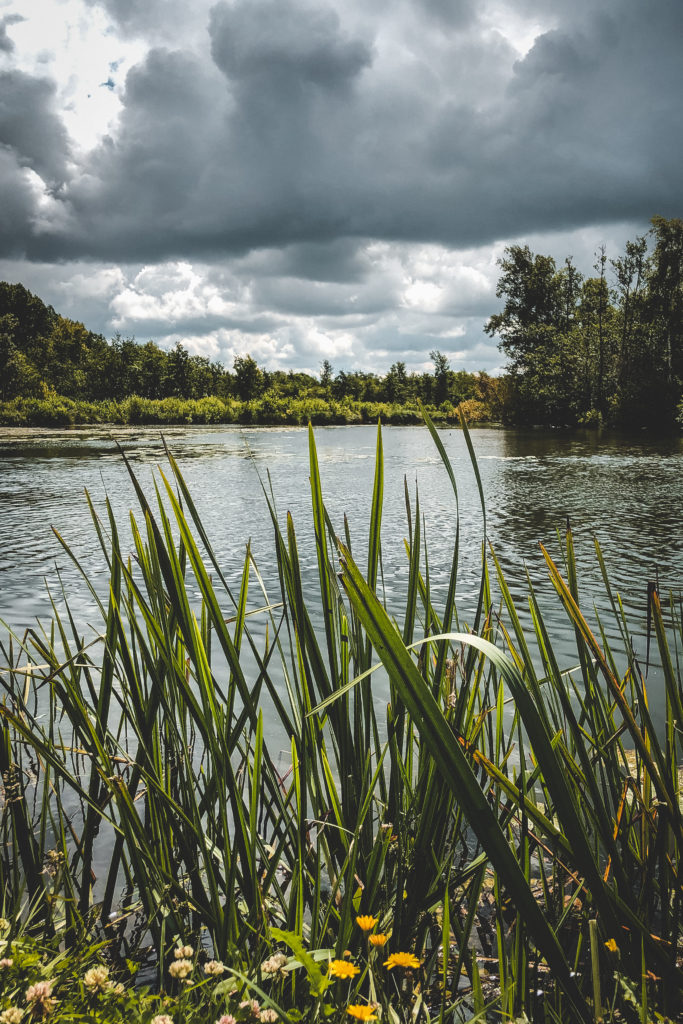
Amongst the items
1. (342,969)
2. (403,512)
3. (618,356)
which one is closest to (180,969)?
(342,969)

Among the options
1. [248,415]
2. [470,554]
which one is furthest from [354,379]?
[470,554]

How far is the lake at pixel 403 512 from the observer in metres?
5.08

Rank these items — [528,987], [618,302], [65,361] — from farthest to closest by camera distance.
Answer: [65,361]
[618,302]
[528,987]

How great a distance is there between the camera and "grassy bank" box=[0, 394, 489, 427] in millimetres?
37469

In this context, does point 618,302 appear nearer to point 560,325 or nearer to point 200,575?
point 560,325

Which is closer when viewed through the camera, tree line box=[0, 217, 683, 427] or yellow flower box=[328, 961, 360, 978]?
yellow flower box=[328, 961, 360, 978]

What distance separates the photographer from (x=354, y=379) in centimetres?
5194

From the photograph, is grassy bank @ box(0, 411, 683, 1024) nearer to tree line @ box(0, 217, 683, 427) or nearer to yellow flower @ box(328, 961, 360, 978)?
yellow flower @ box(328, 961, 360, 978)

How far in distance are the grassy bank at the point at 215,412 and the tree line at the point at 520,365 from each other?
669 mm

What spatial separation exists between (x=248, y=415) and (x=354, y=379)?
44.6ft

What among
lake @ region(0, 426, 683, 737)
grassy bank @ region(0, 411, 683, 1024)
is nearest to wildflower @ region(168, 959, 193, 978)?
grassy bank @ region(0, 411, 683, 1024)

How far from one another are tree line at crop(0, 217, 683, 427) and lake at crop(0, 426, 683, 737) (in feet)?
9.01

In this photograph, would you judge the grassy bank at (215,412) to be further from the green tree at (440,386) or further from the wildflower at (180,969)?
the wildflower at (180,969)

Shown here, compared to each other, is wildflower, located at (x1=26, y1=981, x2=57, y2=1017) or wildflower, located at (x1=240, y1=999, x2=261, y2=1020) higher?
wildflower, located at (x1=26, y1=981, x2=57, y2=1017)
